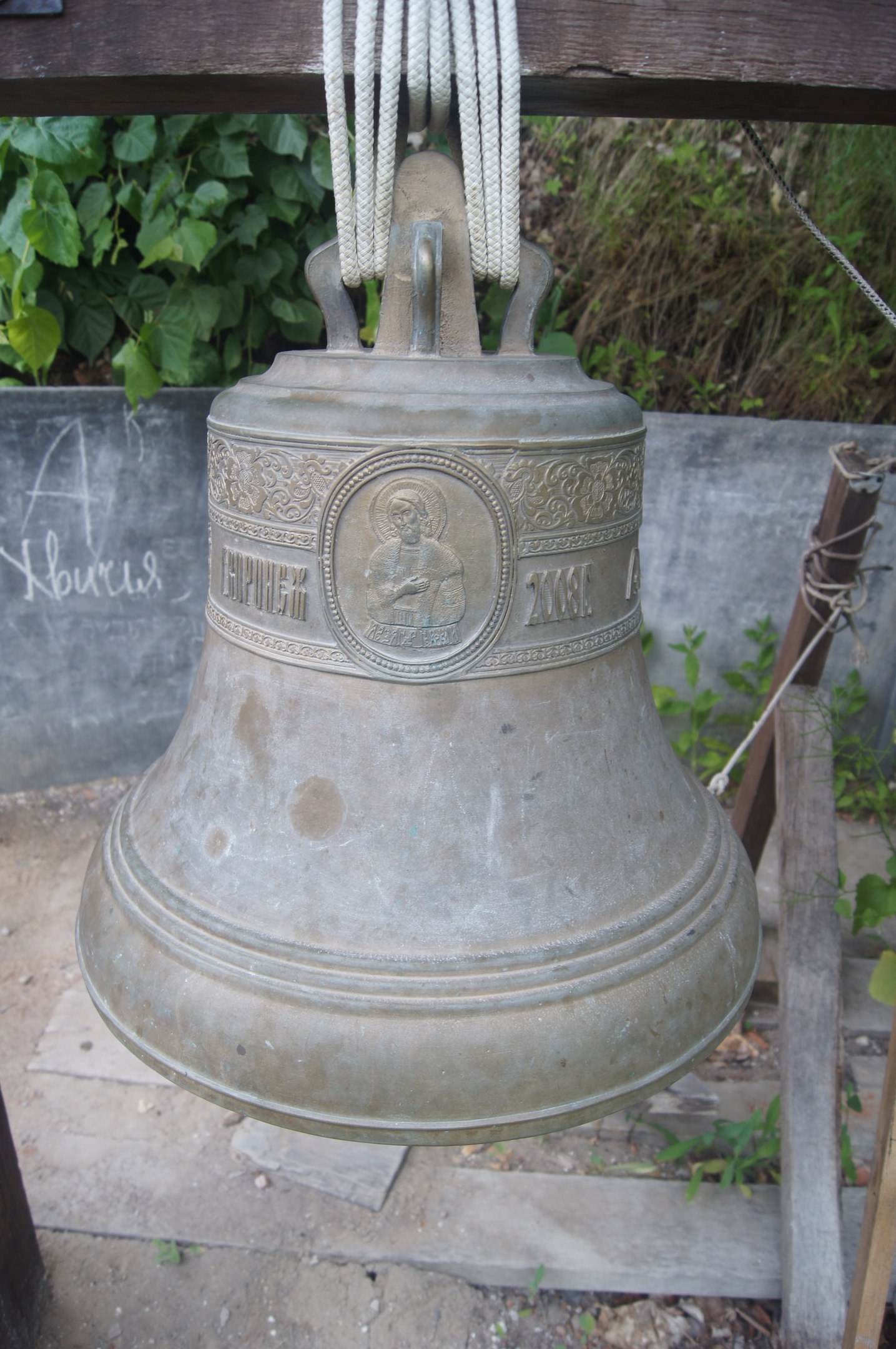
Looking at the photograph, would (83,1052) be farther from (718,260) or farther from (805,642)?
(718,260)

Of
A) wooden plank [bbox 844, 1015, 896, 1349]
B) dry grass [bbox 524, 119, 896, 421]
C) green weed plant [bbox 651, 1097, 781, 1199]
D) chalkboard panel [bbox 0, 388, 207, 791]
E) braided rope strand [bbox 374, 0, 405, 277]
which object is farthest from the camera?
dry grass [bbox 524, 119, 896, 421]

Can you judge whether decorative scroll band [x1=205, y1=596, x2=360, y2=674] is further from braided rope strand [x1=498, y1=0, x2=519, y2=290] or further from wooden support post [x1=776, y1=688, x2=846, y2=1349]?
wooden support post [x1=776, y1=688, x2=846, y2=1349]

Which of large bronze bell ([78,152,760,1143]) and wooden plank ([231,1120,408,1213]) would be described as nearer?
large bronze bell ([78,152,760,1143])

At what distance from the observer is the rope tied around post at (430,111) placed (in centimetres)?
69

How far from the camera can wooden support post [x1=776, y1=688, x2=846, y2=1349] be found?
1.56m

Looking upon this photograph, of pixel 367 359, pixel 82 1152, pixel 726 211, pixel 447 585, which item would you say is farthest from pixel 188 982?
pixel 726 211

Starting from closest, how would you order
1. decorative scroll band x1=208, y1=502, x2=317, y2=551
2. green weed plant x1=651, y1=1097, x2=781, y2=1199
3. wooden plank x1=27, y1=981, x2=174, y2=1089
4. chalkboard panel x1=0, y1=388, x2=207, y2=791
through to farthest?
decorative scroll band x1=208, y1=502, x2=317, y2=551
green weed plant x1=651, y1=1097, x2=781, y2=1199
wooden plank x1=27, y1=981, x2=174, y2=1089
chalkboard panel x1=0, y1=388, x2=207, y2=791

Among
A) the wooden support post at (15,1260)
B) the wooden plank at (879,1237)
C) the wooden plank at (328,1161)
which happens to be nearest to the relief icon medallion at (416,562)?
the wooden plank at (879,1237)

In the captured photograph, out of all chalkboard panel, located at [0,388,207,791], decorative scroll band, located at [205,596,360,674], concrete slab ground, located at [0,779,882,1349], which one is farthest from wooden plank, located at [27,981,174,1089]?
decorative scroll band, located at [205,596,360,674]

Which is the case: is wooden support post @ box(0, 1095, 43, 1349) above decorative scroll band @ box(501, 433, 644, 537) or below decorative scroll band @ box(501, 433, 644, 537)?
below

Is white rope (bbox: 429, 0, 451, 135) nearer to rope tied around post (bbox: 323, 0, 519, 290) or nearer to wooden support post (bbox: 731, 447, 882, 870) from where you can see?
rope tied around post (bbox: 323, 0, 519, 290)

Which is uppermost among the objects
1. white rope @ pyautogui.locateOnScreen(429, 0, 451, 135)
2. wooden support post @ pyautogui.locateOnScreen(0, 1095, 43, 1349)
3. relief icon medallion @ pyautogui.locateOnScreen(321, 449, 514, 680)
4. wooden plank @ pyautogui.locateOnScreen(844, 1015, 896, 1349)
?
white rope @ pyautogui.locateOnScreen(429, 0, 451, 135)

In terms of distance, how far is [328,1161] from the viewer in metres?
1.92

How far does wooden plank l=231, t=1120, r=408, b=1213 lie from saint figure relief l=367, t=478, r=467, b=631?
57.5 inches
